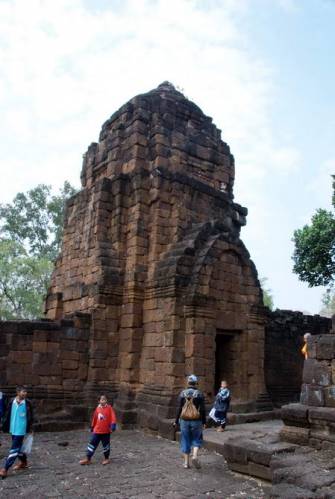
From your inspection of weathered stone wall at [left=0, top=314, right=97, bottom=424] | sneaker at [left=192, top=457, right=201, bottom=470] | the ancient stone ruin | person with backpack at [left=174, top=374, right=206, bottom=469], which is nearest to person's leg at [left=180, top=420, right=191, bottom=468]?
person with backpack at [left=174, top=374, right=206, bottom=469]

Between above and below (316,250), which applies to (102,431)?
below

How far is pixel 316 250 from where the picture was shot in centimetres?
1928

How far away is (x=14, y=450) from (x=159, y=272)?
5640mm

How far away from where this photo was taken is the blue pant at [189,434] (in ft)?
24.0

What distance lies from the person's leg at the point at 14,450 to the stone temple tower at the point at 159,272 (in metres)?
3.80

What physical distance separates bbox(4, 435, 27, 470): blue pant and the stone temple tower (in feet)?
12.0

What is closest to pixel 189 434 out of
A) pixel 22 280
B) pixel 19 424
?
pixel 19 424

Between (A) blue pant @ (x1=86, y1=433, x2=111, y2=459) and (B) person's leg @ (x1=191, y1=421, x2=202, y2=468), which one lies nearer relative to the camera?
(B) person's leg @ (x1=191, y1=421, x2=202, y2=468)

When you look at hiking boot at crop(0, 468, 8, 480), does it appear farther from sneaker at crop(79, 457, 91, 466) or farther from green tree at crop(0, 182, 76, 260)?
green tree at crop(0, 182, 76, 260)

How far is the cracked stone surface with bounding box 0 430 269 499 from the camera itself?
6059mm

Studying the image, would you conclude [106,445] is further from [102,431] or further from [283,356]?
[283,356]

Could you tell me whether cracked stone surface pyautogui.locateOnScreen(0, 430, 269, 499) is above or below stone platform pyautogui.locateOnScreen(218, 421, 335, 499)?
below

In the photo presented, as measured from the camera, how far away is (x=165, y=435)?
32.0ft

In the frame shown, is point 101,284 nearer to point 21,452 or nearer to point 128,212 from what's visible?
point 128,212
